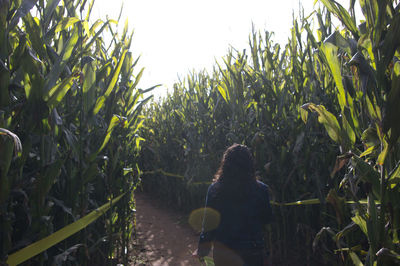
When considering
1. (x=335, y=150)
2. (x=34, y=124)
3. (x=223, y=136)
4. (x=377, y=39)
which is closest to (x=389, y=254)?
(x=377, y=39)

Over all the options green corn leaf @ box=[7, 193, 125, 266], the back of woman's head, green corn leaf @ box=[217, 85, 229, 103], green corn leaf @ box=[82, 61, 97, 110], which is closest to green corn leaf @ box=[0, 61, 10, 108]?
green corn leaf @ box=[82, 61, 97, 110]

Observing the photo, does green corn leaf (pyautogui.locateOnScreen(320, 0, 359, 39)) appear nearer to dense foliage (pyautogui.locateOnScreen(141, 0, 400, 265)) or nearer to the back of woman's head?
dense foliage (pyautogui.locateOnScreen(141, 0, 400, 265))

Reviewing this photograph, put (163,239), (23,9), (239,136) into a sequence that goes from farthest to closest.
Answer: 1. (163,239)
2. (239,136)
3. (23,9)

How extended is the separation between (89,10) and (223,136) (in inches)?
116

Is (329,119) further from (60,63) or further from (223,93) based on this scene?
→ (223,93)

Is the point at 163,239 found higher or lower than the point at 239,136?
lower

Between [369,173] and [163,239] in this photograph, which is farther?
[163,239]

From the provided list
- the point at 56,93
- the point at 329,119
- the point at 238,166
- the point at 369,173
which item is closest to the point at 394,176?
the point at 369,173

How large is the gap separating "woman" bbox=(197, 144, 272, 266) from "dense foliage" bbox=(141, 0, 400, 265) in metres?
→ 0.47

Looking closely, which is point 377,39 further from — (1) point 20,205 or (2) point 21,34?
(1) point 20,205

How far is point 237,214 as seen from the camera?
8.43 ft

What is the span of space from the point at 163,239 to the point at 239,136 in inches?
87.6

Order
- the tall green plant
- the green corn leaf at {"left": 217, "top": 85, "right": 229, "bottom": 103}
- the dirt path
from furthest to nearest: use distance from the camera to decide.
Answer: the dirt path → the green corn leaf at {"left": 217, "top": 85, "right": 229, "bottom": 103} → the tall green plant

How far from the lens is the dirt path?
4.45 meters
